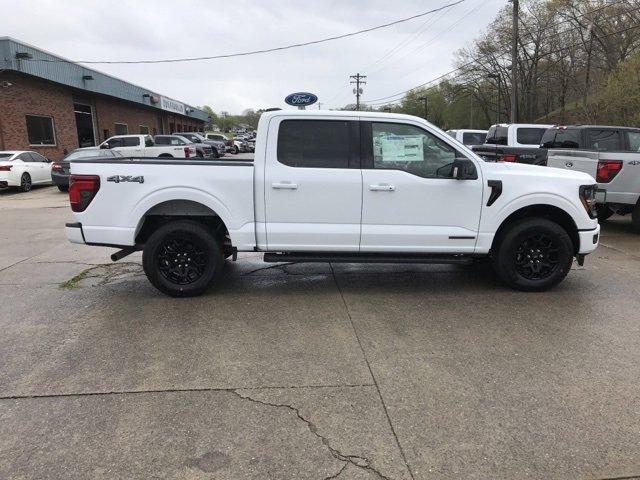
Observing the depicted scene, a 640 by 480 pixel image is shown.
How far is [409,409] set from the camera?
130 inches

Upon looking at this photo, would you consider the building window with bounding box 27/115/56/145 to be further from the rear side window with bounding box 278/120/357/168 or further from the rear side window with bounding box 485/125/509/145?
the rear side window with bounding box 278/120/357/168

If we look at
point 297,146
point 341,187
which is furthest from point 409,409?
point 297,146

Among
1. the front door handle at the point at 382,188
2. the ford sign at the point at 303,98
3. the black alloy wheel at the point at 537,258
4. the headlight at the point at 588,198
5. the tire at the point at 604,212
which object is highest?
the ford sign at the point at 303,98

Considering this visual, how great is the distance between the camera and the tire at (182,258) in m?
5.36

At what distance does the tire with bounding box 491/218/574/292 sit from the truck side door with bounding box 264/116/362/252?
1681 millimetres

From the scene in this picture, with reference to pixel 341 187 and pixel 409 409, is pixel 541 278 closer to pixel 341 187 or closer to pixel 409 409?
pixel 341 187

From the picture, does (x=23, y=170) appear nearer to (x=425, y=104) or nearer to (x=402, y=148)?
(x=402, y=148)

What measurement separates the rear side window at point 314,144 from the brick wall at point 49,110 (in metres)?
21.9

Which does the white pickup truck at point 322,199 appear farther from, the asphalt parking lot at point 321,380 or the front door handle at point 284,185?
the asphalt parking lot at point 321,380

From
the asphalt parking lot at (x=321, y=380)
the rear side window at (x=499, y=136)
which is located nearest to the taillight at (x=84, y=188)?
the asphalt parking lot at (x=321, y=380)

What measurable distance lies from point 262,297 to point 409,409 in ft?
8.63

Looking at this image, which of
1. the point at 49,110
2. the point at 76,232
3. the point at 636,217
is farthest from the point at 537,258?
the point at 49,110

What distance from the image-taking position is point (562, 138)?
1031 centimetres

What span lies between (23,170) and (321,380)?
17558 mm
